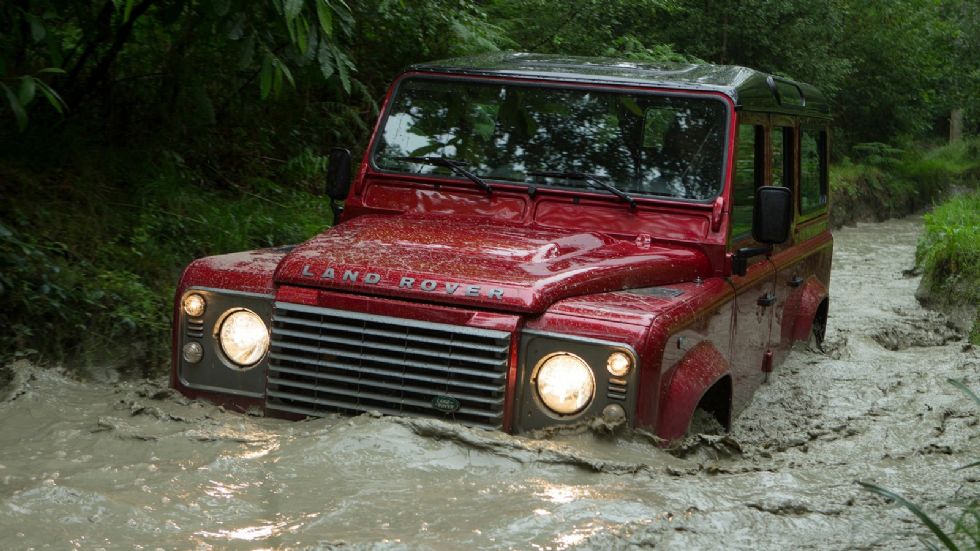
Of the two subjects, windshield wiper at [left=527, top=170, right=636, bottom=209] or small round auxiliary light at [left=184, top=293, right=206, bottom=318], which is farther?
windshield wiper at [left=527, top=170, right=636, bottom=209]

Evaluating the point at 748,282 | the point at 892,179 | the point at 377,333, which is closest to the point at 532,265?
the point at 377,333

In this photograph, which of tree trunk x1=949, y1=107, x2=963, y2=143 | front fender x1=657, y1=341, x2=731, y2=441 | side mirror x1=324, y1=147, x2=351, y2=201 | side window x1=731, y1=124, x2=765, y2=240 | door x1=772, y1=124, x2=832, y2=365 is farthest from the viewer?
tree trunk x1=949, y1=107, x2=963, y2=143

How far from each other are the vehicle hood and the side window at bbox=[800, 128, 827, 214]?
2.05 m

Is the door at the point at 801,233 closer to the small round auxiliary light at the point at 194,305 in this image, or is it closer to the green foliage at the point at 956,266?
the green foliage at the point at 956,266

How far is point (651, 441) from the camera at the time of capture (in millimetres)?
4102

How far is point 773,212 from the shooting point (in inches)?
197

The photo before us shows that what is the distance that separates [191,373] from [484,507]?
1483mm

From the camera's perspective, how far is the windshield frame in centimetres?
516

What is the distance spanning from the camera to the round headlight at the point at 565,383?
4.05 m

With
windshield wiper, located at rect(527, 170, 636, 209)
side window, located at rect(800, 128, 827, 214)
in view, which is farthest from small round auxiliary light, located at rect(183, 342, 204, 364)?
side window, located at rect(800, 128, 827, 214)

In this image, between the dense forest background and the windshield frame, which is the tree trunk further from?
the windshield frame

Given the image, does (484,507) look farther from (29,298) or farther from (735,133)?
(29,298)

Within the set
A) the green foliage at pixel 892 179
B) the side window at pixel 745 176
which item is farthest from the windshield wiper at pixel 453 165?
the green foliage at pixel 892 179

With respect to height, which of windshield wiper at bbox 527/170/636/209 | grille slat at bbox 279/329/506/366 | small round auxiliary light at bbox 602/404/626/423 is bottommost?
small round auxiliary light at bbox 602/404/626/423
